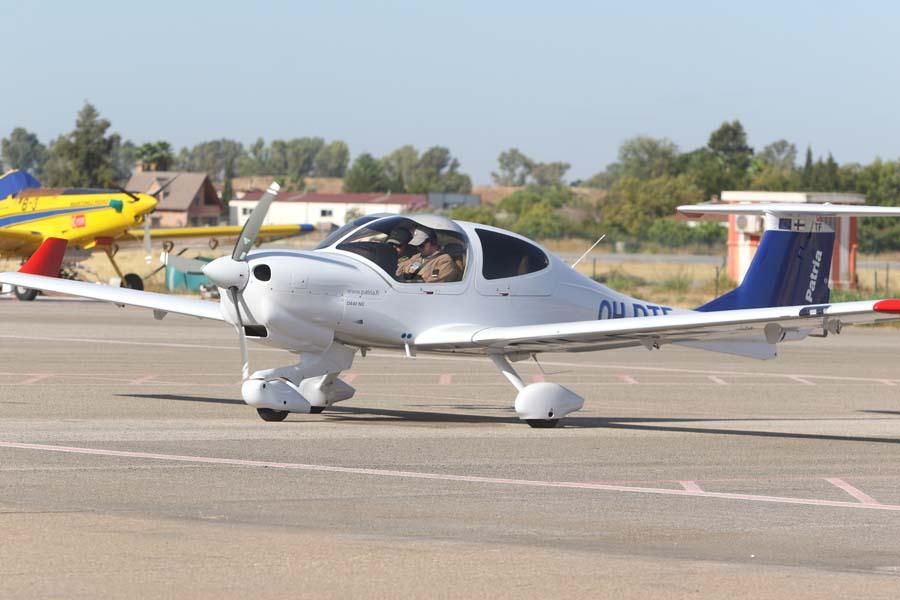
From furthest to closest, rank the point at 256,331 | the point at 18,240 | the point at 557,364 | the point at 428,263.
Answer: the point at 18,240 < the point at 557,364 < the point at 428,263 < the point at 256,331

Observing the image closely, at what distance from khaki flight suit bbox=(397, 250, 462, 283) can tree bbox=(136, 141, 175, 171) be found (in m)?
122

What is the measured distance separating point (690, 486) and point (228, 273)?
5121 mm

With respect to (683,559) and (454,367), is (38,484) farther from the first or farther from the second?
(454,367)

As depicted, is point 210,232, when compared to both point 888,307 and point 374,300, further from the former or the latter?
point 888,307

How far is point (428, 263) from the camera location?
1513 centimetres

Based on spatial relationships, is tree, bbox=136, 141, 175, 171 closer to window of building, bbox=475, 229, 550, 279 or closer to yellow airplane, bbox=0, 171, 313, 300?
yellow airplane, bbox=0, 171, 313, 300

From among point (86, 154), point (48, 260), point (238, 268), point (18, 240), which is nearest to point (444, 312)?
point (238, 268)

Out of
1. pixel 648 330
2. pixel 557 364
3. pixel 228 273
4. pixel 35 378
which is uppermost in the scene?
pixel 228 273

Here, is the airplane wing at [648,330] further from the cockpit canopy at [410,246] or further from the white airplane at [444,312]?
the cockpit canopy at [410,246]

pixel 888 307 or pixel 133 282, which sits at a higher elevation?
pixel 888 307

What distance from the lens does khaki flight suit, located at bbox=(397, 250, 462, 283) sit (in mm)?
15047

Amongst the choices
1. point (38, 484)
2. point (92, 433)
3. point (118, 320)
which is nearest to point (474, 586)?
point (38, 484)

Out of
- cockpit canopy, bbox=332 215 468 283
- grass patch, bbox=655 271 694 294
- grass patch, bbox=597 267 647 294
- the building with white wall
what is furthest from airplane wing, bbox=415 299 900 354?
the building with white wall

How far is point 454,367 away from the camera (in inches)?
902
